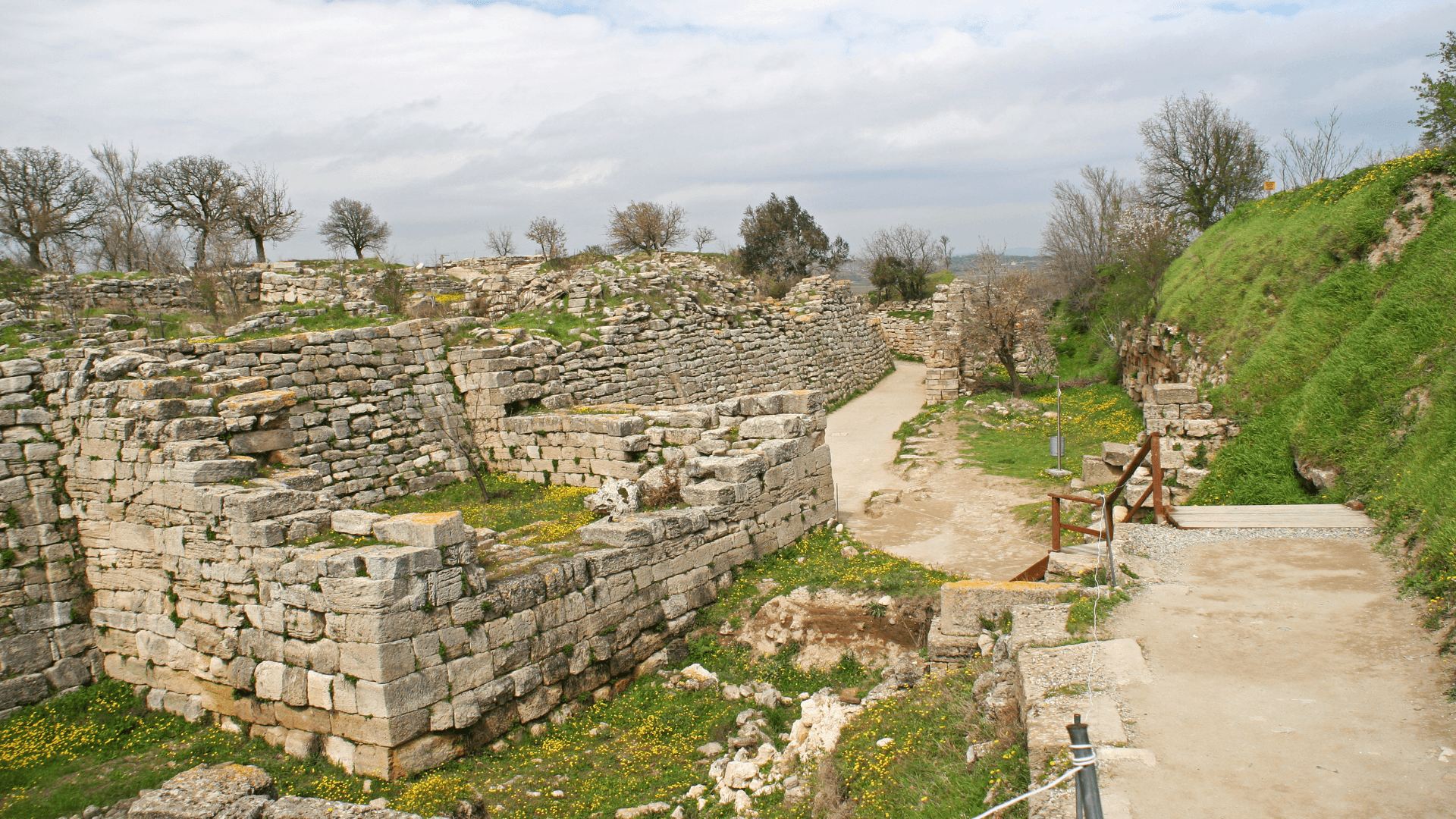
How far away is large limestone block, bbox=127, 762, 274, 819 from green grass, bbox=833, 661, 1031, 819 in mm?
4712

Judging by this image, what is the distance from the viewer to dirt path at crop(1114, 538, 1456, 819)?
12.5 feet

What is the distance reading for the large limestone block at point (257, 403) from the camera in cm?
938

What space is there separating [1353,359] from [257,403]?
1491 cm

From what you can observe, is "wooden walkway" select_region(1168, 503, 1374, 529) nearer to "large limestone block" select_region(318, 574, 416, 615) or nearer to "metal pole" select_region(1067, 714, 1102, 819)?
"metal pole" select_region(1067, 714, 1102, 819)

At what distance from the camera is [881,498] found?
1403 cm

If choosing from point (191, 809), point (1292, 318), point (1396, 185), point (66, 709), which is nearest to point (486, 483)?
point (66, 709)

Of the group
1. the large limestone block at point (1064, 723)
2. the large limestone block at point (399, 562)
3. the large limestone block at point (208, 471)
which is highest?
the large limestone block at point (208, 471)

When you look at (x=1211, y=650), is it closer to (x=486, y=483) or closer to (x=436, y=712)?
(x=436, y=712)

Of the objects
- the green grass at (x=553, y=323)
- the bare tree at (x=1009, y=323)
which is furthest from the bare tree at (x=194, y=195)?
the bare tree at (x=1009, y=323)

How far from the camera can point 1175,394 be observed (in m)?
12.8

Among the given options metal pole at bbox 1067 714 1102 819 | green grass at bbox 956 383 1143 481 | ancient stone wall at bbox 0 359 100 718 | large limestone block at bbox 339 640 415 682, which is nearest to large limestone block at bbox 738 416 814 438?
large limestone block at bbox 339 640 415 682

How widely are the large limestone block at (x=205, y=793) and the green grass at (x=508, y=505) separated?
343cm

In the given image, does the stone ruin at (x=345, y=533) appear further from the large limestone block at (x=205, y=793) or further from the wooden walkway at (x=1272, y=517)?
the wooden walkway at (x=1272, y=517)

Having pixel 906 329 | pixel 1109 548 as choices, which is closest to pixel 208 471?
pixel 1109 548
